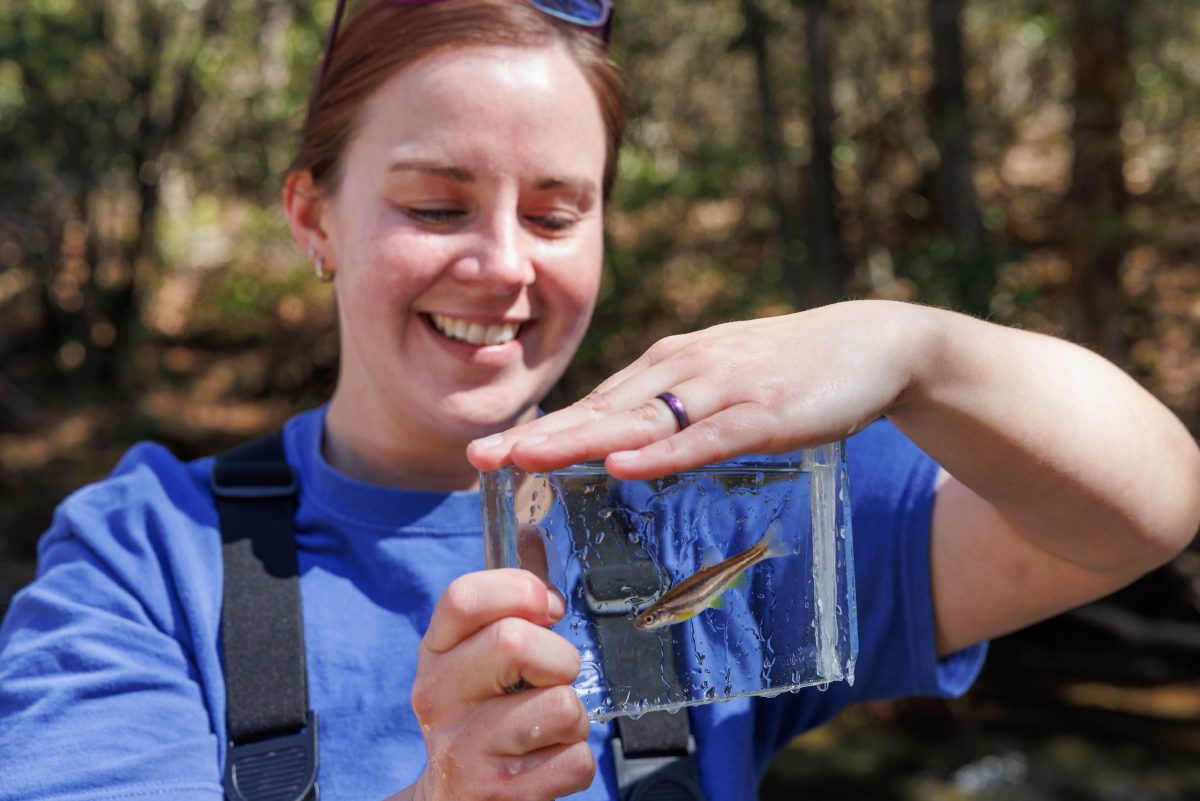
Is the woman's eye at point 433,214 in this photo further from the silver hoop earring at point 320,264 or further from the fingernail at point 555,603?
the fingernail at point 555,603

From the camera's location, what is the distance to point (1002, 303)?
741 cm

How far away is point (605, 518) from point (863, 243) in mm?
9073

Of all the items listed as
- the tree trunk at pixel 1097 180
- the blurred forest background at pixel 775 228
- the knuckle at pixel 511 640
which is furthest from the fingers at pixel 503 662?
the tree trunk at pixel 1097 180

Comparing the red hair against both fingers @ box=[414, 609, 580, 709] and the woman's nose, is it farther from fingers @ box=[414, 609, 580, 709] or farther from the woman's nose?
fingers @ box=[414, 609, 580, 709]

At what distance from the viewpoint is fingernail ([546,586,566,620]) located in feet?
4.04

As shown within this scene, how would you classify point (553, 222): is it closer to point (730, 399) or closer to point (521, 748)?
point (730, 399)

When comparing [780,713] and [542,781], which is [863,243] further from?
[542,781]

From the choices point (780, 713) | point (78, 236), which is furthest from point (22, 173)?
point (780, 713)

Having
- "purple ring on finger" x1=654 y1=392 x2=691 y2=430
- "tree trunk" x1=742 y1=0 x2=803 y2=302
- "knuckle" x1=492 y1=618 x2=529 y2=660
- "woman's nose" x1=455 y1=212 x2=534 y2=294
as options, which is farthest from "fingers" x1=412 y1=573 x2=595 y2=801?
"tree trunk" x1=742 y1=0 x2=803 y2=302

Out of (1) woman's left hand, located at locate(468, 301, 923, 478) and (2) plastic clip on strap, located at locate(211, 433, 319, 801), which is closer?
(1) woman's left hand, located at locate(468, 301, 923, 478)

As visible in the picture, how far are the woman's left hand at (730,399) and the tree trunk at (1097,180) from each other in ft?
22.4

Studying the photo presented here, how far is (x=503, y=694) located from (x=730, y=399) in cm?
39

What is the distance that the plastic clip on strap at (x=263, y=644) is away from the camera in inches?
62.9

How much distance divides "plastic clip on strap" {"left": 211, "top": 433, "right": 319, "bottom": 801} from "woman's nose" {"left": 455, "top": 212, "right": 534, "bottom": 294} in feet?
1.55
